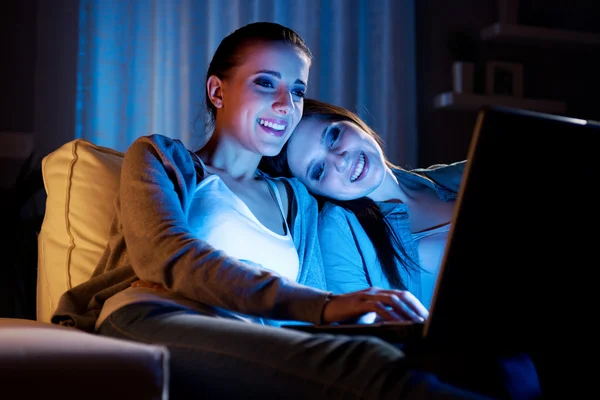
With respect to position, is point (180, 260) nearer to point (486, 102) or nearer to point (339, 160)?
point (339, 160)

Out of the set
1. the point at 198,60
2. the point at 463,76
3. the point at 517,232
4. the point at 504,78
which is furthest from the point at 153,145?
the point at 504,78

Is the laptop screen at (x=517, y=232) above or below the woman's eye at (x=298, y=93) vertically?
below

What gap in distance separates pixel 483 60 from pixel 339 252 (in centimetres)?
206

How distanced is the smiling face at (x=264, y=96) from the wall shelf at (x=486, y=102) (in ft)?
5.63

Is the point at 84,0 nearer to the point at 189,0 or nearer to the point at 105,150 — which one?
the point at 189,0

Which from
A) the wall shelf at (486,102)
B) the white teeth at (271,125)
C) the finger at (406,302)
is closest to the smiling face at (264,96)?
Result: the white teeth at (271,125)

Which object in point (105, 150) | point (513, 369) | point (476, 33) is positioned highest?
point (476, 33)

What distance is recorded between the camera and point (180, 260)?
44.7 inches

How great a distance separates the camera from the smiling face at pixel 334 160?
181cm

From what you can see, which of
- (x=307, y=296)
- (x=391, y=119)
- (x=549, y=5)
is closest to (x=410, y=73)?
(x=391, y=119)

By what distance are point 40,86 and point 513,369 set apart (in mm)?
2168

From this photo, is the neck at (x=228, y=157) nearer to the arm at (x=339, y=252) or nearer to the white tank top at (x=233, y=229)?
the white tank top at (x=233, y=229)

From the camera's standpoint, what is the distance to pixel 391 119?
3.29 m

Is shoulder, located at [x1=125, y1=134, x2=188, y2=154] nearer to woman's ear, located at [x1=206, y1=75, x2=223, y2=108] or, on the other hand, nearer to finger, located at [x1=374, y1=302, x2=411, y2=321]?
A: woman's ear, located at [x1=206, y1=75, x2=223, y2=108]
